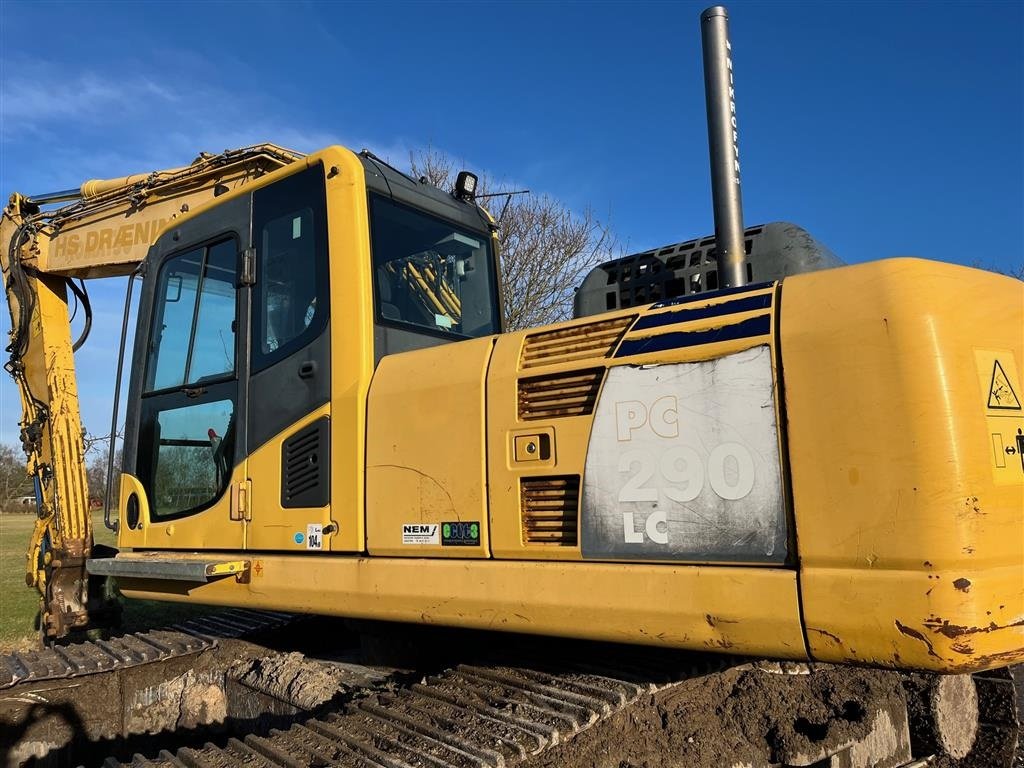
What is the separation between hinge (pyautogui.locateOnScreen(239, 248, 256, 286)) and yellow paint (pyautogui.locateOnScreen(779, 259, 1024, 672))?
2.61 meters

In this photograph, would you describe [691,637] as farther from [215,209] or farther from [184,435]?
[215,209]

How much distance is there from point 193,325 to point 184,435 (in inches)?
22.7

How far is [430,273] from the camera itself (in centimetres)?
402

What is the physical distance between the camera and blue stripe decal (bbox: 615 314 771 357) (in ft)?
7.76

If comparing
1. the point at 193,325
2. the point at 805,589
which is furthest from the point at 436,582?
the point at 193,325

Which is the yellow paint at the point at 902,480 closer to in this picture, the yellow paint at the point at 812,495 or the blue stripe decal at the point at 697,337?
the yellow paint at the point at 812,495

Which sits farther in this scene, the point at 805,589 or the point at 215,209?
the point at 215,209

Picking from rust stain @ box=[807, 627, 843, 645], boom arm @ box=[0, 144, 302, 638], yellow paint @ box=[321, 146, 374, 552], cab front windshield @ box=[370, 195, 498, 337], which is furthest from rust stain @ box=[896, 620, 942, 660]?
boom arm @ box=[0, 144, 302, 638]

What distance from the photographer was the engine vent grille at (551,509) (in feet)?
8.67

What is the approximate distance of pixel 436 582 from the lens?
2910 mm

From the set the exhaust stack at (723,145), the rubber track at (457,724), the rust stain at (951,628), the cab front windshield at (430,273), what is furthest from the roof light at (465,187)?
the rust stain at (951,628)

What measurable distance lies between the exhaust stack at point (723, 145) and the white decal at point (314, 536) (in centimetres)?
199

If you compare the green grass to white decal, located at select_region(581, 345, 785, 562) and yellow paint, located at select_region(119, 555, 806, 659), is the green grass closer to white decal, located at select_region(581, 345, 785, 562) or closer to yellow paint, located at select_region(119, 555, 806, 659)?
yellow paint, located at select_region(119, 555, 806, 659)

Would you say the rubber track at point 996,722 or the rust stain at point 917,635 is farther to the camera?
the rubber track at point 996,722
